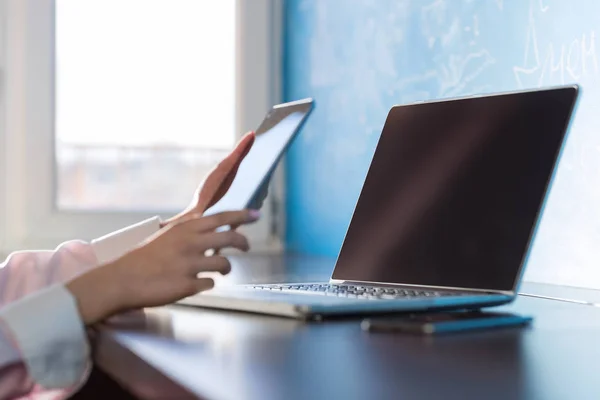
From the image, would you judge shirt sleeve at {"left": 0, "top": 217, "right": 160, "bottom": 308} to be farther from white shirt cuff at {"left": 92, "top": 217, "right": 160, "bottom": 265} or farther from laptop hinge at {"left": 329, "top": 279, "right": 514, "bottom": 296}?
laptop hinge at {"left": 329, "top": 279, "right": 514, "bottom": 296}

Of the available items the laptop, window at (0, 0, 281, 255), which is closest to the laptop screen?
the laptop

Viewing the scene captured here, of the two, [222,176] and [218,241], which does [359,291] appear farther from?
[222,176]

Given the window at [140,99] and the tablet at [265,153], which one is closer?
the tablet at [265,153]

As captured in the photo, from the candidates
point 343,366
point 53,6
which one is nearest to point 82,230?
point 53,6

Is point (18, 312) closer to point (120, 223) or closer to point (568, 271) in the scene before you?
point (568, 271)

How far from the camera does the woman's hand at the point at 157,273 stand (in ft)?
2.37

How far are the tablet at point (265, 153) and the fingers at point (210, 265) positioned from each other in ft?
1.09

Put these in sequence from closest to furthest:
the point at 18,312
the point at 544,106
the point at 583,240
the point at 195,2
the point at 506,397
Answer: the point at 506,397 → the point at 18,312 → the point at 544,106 → the point at 583,240 → the point at 195,2

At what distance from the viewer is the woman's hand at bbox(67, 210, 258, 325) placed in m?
0.72

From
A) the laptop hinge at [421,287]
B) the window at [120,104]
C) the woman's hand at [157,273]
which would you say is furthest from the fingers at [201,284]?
the window at [120,104]

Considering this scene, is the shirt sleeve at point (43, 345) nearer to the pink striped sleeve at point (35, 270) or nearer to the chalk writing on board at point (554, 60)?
the pink striped sleeve at point (35, 270)

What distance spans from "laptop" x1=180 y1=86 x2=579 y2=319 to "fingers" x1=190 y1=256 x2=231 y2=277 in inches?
1.8

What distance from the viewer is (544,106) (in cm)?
82

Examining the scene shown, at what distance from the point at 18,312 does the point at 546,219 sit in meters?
0.74
